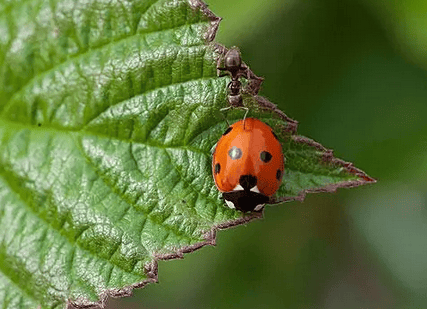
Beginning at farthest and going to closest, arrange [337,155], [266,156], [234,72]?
1. [337,155]
2. [266,156]
3. [234,72]

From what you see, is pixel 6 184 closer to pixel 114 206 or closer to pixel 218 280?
pixel 114 206

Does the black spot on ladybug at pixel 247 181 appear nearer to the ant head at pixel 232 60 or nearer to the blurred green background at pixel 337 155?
the ant head at pixel 232 60

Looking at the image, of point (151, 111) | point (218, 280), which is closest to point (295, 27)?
point (218, 280)

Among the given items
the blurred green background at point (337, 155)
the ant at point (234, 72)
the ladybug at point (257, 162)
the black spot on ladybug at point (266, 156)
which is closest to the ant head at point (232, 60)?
the ant at point (234, 72)

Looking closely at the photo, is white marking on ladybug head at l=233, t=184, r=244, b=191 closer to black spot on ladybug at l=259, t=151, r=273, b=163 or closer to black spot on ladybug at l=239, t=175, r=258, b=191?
black spot on ladybug at l=239, t=175, r=258, b=191

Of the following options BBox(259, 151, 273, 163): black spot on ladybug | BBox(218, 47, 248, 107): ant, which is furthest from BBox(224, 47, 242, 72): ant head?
BBox(259, 151, 273, 163): black spot on ladybug

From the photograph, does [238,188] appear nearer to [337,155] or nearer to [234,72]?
[234,72]

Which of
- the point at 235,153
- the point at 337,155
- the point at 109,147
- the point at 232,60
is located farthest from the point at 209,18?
the point at 337,155
